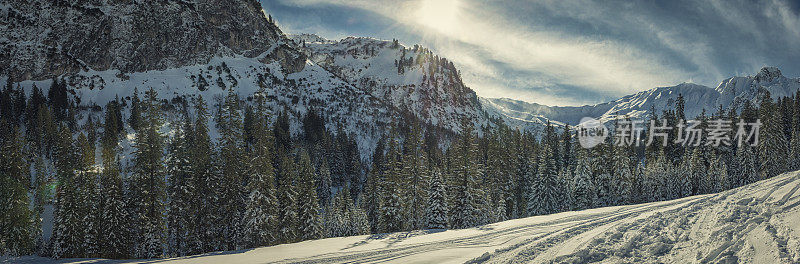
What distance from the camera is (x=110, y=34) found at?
457 ft

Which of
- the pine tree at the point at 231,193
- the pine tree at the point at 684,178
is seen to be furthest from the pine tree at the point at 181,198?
the pine tree at the point at 684,178

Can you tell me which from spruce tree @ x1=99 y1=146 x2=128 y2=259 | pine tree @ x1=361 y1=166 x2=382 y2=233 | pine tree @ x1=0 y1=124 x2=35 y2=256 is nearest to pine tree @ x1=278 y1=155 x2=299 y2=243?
spruce tree @ x1=99 y1=146 x2=128 y2=259

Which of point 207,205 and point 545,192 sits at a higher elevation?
point 207,205

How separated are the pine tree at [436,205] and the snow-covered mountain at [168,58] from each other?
9341 centimetres

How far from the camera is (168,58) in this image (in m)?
152

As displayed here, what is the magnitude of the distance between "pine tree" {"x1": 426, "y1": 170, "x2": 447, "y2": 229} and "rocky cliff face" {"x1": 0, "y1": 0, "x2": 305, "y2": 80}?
139558 millimetres

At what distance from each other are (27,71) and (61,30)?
84.9 feet

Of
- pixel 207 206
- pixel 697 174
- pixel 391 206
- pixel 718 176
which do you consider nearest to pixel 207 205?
pixel 207 206

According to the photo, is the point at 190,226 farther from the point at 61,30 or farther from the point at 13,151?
the point at 61,30

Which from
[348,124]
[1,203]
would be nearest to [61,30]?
[348,124]

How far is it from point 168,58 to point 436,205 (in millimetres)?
159127

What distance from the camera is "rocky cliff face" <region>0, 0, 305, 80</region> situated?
115m

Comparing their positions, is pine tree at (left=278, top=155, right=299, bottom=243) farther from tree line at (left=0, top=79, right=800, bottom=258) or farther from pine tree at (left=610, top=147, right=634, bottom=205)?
pine tree at (left=610, top=147, right=634, bottom=205)

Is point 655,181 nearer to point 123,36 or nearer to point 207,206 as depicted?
point 207,206
